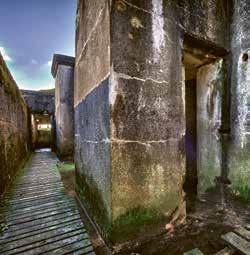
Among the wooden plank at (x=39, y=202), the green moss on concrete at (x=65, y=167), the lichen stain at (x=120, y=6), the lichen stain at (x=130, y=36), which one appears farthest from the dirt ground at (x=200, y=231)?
the green moss on concrete at (x=65, y=167)

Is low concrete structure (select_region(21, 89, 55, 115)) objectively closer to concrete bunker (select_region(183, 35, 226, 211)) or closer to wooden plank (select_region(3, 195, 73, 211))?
wooden plank (select_region(3, 195, 73, 211))

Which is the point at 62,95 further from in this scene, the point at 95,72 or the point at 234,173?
the point at 234,173

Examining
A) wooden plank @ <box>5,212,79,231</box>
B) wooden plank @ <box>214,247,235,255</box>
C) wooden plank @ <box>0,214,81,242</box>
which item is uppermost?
wooden plank @ <box>214,247,235,255</box>

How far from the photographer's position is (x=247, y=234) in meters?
1.88

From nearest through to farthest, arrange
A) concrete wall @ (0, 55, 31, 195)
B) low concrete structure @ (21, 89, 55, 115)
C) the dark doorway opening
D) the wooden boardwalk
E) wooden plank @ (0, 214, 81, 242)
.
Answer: the wooden boardwalk < wooden plank @ (0, 214, 81, 242) < the dark doorway opening < concrete wall @ (0, 55, 31, 195) < low concrete structure @ (21, 89, 55, 115)

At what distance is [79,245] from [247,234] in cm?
199

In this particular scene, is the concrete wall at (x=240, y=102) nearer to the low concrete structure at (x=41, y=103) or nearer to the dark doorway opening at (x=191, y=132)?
the dark doorway opening at (x=191, y=132)

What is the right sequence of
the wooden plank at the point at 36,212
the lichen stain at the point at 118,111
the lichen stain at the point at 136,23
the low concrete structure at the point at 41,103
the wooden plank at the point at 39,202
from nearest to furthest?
the lichen stain at the point at 118,111, the lichen stain at the point at 136,23, the wooden plank at the point at 36,212, the wooden plank at the point at 39,202, the low concrete structure at the point at 41,103

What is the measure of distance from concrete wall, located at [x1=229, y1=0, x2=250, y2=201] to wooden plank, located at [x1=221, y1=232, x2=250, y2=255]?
2.92 ft

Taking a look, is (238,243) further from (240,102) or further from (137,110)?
(240,102)

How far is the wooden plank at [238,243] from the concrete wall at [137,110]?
1.91ft

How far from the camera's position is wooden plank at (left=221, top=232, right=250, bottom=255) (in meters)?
1.65

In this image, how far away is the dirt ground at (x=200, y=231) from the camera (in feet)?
6.04

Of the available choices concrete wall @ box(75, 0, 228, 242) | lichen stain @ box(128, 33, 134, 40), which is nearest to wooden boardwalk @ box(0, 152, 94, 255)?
concrete wall @ box(75, 0, 228, 242)
